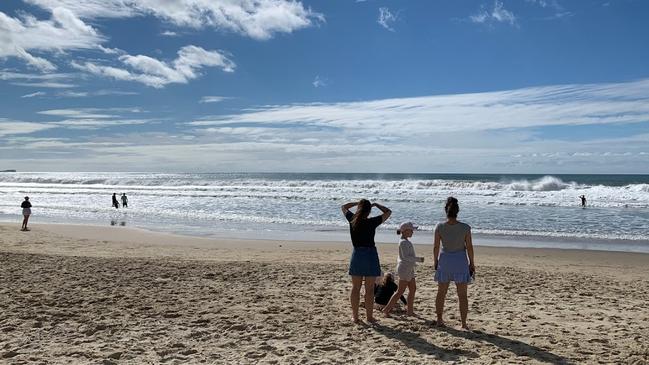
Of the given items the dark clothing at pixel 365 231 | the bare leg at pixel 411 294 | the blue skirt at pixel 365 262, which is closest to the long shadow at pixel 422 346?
the bare leg at pixel 411 294

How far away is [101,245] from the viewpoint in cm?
Result: 1631

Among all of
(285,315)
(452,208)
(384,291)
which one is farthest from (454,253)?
(285,315)

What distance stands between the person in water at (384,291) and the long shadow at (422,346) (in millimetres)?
959

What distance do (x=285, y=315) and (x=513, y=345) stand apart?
2.97 metres

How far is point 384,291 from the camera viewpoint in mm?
7750

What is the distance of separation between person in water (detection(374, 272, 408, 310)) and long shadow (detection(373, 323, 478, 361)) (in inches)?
37.7

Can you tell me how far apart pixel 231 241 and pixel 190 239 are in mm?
1629

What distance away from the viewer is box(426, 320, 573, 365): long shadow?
548 cm

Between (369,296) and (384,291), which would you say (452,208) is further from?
(384,291)

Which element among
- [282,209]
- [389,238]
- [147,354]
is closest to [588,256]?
[389,238]

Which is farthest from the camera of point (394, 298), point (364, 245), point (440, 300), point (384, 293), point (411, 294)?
point (384, 293)

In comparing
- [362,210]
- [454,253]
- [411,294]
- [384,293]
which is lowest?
[384,293]

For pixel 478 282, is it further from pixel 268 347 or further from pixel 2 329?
pixel 2 329

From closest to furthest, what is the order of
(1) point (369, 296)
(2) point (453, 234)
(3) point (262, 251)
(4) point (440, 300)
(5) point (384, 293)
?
(2) point (453, 234)
(4) point (440, 300)
(1) point (369, 296)
(5) point (384, 293)
(3) point (262, 251)
